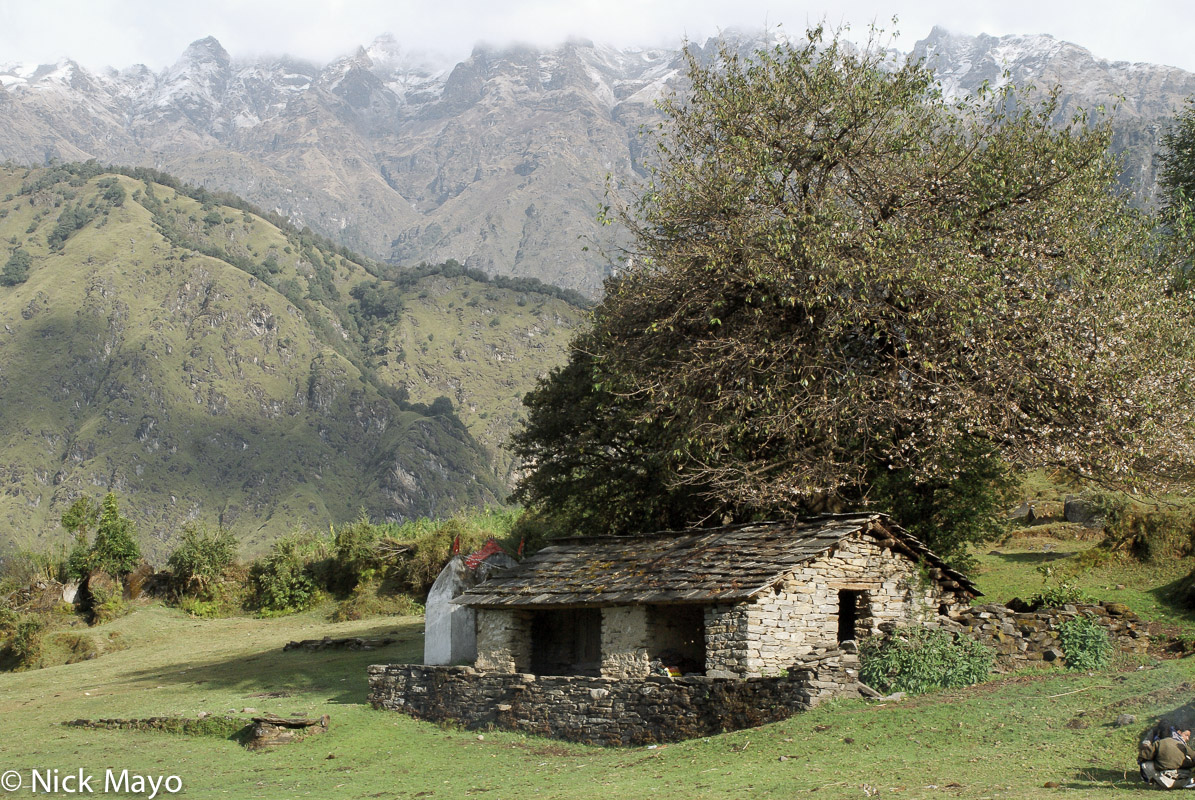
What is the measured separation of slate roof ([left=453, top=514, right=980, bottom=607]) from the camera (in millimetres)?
16609

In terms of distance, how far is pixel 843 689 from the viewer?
15.2 m

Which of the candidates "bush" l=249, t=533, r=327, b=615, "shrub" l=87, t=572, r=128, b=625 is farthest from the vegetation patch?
"bush" l=249, t=533, r=327, b=615

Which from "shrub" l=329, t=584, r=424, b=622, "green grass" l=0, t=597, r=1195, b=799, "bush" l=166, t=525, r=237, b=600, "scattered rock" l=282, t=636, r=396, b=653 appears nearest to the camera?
"green grass" l=0, t=597, r=1195, b=799

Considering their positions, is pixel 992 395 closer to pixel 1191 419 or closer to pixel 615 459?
pixel 1191 419

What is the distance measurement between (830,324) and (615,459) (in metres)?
8.15

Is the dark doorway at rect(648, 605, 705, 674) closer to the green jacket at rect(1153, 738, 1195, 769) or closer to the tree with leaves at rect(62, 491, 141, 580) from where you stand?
the green jacket at rect(1153, 738, 1195, 769)

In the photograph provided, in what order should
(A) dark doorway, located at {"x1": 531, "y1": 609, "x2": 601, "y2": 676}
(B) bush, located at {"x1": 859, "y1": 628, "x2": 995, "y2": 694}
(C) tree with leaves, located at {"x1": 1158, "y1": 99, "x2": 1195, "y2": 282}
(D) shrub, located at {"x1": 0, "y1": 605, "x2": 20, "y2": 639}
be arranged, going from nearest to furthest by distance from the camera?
(B) bush, located at {"x1": 859, "y1": 628, "x2": 995, "y2": 694}, (A) dark doorway, located at {"x1": 531, "y1": 609, "x2": 601, "y2": 676}, (C) tree with leaves, located at {"x1": 1158, "y1": 99, "x2": 1195, "y2": 282}, (D) shrub, located at {"x1": 0, "y1": 605, "x2": 20, "y2": 639}

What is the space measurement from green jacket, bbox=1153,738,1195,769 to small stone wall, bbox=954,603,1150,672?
271 inches

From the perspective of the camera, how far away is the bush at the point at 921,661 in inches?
621

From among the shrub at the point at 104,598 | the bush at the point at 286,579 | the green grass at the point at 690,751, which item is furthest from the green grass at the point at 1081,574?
the shrub at the point at 104,598

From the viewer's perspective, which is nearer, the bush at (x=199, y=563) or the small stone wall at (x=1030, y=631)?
the small stone wall at (x=1030, y=631)

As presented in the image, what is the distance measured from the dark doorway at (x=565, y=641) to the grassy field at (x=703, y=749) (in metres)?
2.93

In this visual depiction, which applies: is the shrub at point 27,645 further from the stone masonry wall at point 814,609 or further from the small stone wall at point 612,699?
the stone masonry wall at point 814,609

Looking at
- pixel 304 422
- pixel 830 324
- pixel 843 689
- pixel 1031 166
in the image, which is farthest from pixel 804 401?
pixel 304 422
